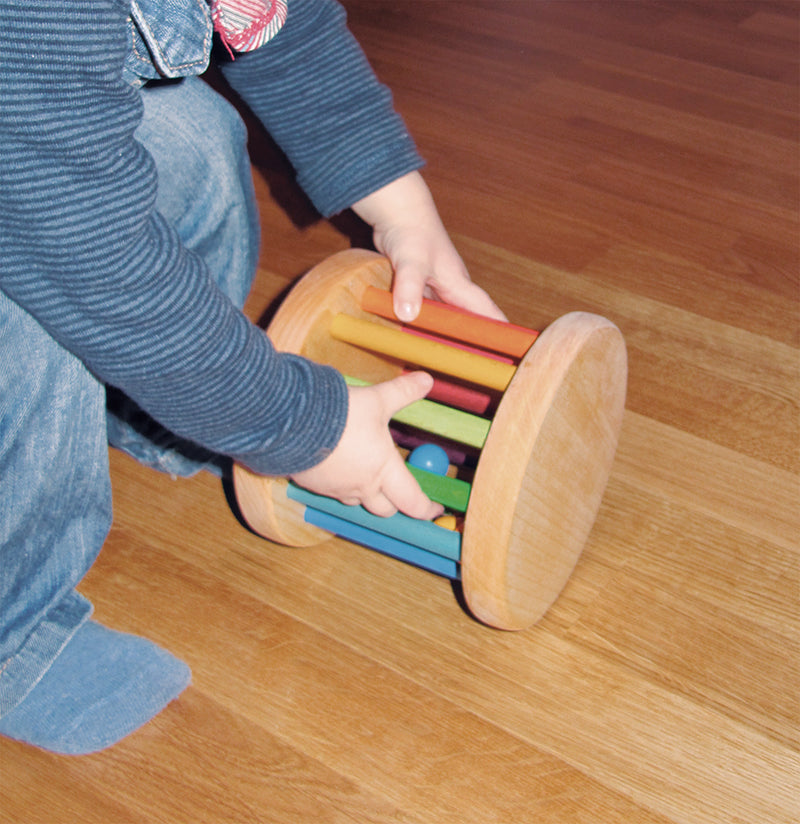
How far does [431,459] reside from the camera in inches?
30.5

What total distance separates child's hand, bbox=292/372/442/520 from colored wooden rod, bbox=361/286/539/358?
0.16ft

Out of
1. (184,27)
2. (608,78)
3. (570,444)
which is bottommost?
(608,78)

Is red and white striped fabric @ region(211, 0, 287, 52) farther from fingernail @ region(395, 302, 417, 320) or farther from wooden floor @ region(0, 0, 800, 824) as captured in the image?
wooden floor @ region(0, 0, 800, 824)

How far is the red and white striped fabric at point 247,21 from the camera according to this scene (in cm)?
64

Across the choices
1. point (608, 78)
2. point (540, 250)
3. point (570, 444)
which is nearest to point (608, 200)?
point (540, 250)

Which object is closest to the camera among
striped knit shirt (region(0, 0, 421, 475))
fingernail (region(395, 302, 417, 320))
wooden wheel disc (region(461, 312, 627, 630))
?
striped knit shirt (region(0, 0, 421, 475))

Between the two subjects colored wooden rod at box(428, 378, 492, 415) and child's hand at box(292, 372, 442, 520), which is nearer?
child's hand at box(292, 372, 442, 520)

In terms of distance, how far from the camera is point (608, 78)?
149 centimetres

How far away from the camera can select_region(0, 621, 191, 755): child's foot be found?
0.64 m

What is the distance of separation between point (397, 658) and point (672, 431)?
344mm

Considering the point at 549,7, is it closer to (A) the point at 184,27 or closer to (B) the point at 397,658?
(A) the point at 184,27

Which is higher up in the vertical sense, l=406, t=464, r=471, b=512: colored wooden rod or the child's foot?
l=406, t=464, r=471, b=512: colored wooden rod

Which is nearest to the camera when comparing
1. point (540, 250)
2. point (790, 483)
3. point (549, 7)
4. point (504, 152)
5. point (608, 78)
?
point (790, 483)

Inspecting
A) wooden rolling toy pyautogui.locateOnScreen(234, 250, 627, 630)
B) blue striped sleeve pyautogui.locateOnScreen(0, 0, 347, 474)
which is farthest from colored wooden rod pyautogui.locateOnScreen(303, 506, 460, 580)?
blue striped sleeve pyautogui.locateOnScreen(0, 0, 347, 474)
